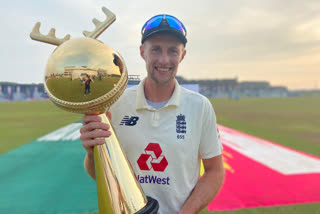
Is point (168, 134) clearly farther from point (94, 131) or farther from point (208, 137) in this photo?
point (94, 131)

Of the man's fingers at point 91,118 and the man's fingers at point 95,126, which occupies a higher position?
the man's fingers at point 91,118

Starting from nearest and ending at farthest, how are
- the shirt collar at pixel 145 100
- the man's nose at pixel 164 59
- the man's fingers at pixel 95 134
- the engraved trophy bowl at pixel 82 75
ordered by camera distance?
the engraved trophy bowl at pixel 82 75, the man's fingers at pixel 95 134, the man's nose at pixel 164 59, the shirt collar at pixel 145 100

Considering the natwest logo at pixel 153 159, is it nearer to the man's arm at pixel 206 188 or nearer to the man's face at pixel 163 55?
the man's arm at pixel 206 188

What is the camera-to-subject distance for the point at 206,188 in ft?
3.79

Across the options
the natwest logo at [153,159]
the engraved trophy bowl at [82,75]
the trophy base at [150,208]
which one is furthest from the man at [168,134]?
the engraved trophy bowl at [82,75]

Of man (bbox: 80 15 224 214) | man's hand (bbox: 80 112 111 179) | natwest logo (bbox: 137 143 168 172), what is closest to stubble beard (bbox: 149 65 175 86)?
man (bbox: 80 15 224 214)

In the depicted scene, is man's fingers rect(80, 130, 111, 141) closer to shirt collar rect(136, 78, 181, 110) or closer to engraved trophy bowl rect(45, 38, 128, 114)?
engraved trophy bowl rect(45, 38, 128, 114)

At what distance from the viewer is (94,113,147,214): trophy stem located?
0.76 m

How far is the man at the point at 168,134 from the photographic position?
43.1 inches

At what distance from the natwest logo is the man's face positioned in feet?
1.24

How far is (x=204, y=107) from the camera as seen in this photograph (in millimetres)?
1187

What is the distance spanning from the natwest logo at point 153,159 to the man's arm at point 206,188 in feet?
0.74

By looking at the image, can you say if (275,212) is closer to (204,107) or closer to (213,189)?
(213,189)

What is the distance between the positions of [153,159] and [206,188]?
34 cm
